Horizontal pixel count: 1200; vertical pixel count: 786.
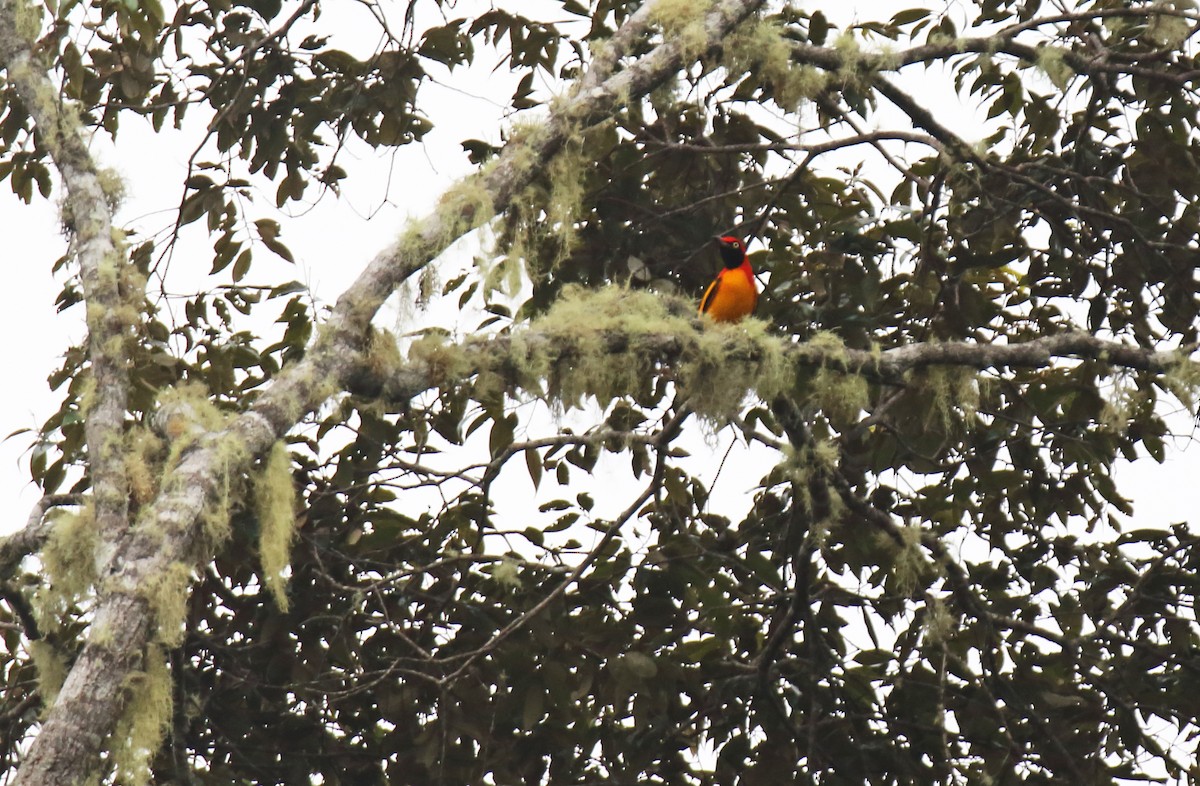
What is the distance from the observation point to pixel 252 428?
2867 millimetres

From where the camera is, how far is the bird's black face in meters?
4.47

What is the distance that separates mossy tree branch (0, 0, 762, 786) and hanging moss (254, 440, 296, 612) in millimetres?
140

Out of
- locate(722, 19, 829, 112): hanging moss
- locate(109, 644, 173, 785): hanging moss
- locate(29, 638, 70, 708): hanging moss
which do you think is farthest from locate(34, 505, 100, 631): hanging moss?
locate(722, 19, 829, 112): hanging moss

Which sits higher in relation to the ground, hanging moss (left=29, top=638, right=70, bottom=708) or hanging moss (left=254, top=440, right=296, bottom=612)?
hanging moss (left=254, top=440, right=296, bottom=612)

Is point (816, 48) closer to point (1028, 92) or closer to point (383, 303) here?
point (1028, 92)

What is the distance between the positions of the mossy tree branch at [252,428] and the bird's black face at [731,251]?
0.73m

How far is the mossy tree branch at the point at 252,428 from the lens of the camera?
2.43 m

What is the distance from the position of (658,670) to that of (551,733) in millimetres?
374

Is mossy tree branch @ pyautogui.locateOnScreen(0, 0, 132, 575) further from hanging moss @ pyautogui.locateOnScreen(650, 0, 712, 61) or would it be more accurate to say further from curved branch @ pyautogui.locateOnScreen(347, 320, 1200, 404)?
hanging moss @ pyautogui.locateOnScreen(650, 0, 712, 61)

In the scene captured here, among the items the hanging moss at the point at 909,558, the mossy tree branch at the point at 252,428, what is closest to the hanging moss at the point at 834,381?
the hanging moss at the point at 909,558

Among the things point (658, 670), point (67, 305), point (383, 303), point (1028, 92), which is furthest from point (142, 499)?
point (1028, 92)

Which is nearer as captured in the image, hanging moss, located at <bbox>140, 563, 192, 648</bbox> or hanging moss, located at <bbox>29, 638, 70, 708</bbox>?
hanging moss, located at <bbox>140, 563, 192, 648</bbox>

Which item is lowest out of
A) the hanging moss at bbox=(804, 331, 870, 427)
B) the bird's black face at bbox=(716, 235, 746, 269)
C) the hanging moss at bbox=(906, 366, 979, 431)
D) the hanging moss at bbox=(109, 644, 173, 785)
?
the hanging moss at bbox=(109, 644, 173, 785)

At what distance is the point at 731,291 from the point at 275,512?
1.97m
